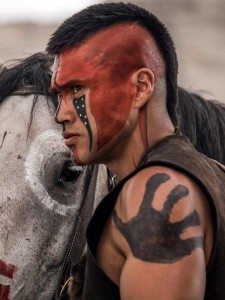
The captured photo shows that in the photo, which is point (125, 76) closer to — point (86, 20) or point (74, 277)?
point (86, 20)

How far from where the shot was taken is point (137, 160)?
326 centimetres

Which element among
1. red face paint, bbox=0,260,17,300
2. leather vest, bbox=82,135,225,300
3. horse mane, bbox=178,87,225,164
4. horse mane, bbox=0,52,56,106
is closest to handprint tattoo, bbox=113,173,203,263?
leather vest, bbox=82,135,225,300

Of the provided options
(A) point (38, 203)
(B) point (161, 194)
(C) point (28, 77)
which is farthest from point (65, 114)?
(C) point (28, 77)

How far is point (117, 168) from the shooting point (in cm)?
329

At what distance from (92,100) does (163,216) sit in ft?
2.13

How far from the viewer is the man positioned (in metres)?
2.77

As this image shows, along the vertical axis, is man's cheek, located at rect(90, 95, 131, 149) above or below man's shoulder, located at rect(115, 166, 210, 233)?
above

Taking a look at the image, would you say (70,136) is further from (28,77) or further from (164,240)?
(28,77)

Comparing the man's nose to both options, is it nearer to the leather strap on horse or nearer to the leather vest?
the leather vest

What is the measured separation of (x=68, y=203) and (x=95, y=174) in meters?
0.29

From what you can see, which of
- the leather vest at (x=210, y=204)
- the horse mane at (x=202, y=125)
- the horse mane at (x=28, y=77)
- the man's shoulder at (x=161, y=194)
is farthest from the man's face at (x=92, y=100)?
the horse mane at (x=202, y=125)

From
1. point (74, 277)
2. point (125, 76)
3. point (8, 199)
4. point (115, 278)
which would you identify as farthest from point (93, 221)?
point (8, 199)

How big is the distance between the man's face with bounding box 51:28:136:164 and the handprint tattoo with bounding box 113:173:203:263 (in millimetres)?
468

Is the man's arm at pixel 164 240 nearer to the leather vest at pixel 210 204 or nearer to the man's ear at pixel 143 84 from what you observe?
the leather vest at pixel 210 204
